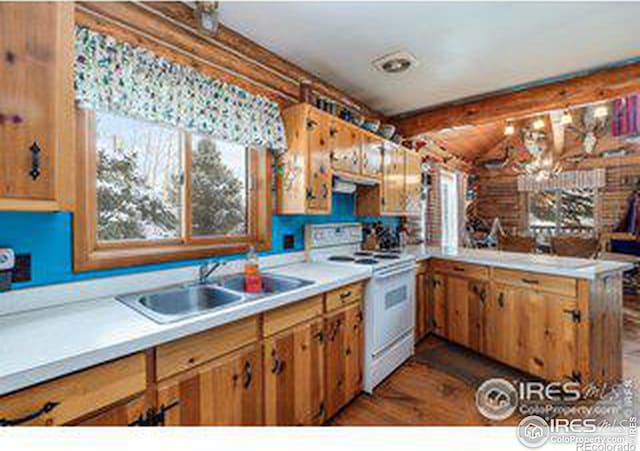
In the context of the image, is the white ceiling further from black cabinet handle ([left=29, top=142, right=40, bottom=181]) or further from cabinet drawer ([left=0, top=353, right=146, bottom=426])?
cabinet drawer ([left=0, top=353, right=146, bottom=426])

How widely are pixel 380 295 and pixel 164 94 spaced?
190 centimetres

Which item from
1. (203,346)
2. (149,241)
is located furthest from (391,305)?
(149,241)

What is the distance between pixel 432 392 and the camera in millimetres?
2330

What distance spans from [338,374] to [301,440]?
1149 millimetres

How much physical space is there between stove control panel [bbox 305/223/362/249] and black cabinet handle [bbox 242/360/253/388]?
1.29 metres

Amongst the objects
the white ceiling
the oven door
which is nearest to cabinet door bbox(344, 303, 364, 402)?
the oven door

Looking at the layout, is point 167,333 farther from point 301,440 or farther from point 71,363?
point 301,440

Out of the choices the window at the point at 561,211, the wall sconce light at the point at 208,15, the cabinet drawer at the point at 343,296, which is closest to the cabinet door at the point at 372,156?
the cabinet drawer at the point at 343,296

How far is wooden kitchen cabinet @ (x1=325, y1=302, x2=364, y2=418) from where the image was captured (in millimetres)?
1952

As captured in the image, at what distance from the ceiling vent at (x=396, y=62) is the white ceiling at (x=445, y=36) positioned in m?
0.05

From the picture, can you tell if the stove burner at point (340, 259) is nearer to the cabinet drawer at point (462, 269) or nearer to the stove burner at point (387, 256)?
the stove burner at point (387, 256)

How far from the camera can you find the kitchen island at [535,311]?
217cm

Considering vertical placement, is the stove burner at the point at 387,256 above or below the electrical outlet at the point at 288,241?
below

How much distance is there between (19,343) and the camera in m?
0.97
